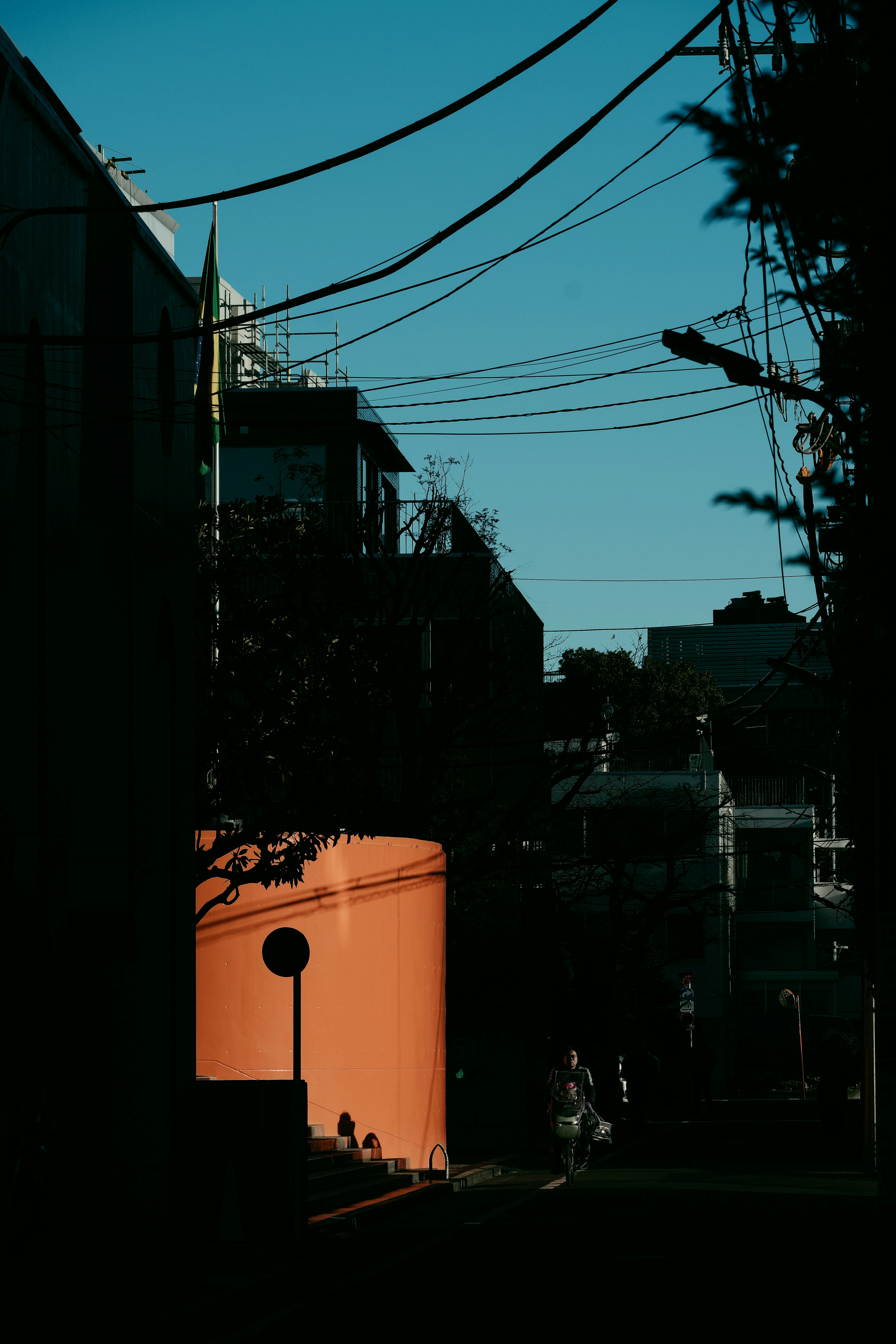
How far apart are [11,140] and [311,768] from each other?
10.8 meters

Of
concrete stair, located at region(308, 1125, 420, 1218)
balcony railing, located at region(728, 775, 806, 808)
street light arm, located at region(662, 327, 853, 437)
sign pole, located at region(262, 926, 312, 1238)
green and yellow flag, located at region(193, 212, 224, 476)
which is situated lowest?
concrete stair, located at region(308, 1125, 420, 1218)

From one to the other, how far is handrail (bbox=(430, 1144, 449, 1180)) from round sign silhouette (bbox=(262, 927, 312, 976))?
27.0ft

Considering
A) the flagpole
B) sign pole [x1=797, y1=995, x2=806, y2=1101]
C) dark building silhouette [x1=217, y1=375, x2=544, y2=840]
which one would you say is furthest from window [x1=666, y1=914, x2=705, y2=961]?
the flagpole

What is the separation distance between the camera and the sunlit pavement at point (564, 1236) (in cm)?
1196

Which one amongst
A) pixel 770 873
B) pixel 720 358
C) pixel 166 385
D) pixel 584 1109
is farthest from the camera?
pixel 770 873

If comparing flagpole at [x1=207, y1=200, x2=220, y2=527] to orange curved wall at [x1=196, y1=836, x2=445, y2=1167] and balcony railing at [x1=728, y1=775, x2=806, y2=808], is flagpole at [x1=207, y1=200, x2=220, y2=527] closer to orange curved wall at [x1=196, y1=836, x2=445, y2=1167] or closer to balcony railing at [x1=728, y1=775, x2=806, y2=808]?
orange curved wall at [x1=196, y1=836, x2=445, y2=1167]

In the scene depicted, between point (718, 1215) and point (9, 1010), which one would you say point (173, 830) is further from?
point (718, 1215)

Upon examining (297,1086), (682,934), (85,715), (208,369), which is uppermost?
(208,369)

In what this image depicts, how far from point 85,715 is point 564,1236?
5969 millimetres

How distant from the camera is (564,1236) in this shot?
15.2 meters

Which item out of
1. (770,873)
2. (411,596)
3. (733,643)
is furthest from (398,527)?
(733,643)

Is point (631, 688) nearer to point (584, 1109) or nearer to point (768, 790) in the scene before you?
point (768, 790)

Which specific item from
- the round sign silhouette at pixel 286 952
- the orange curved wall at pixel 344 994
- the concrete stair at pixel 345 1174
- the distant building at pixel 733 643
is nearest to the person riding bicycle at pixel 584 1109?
the orange curved wall at pixel 344 994

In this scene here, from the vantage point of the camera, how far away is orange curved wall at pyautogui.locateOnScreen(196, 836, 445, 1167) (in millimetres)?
22078
